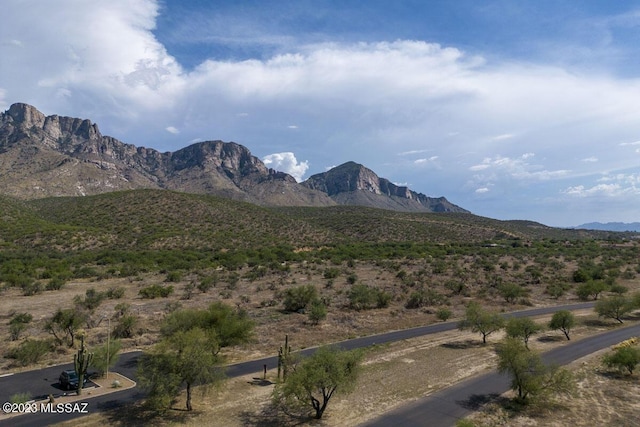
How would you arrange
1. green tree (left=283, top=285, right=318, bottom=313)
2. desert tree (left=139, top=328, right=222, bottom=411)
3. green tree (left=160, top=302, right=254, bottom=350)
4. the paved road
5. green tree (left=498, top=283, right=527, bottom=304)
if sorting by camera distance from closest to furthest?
the paved road < desert tree (left=139, top=328, right=222, bottom=411) < green tree (left=160, top=302, right=254, bottom=350) < green tree (left=283, top=285, right=318, bottom=313) < green tree (left=498, top=283, right=527, bottom=304)

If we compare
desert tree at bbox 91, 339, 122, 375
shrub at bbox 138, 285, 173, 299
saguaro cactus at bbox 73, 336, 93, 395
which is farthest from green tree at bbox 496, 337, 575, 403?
shrub at bbox 138, 285, 173, 299

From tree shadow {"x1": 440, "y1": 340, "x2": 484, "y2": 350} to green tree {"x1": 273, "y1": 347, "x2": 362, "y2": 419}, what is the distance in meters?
14.5

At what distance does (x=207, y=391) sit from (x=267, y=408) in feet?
14.0

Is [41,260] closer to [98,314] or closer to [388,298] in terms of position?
[98,314]

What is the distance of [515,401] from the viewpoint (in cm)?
2297

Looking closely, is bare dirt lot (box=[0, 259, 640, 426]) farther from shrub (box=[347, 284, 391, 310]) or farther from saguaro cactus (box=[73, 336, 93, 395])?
saguaro cactus (box=[73, 336, 93, 395])

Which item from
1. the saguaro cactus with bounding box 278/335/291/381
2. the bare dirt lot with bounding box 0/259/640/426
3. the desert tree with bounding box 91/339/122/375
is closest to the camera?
the bare dirt lot with bounding box 0/259/640/426

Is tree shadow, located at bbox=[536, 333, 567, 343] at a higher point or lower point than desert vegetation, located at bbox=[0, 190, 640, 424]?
lower

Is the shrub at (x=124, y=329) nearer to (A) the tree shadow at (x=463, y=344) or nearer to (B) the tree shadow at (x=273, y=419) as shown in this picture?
(B) the tree shadow at (x=273, y=419)

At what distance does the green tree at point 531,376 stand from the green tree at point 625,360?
5.74 m

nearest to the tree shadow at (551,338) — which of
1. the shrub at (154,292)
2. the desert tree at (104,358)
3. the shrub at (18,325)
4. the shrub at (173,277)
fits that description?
the desert tree at (104,358)

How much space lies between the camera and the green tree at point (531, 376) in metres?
23.0

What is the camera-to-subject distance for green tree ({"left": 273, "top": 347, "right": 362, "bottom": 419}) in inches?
811

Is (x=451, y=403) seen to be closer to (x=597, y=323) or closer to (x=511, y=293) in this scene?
(x=597, y=323)
